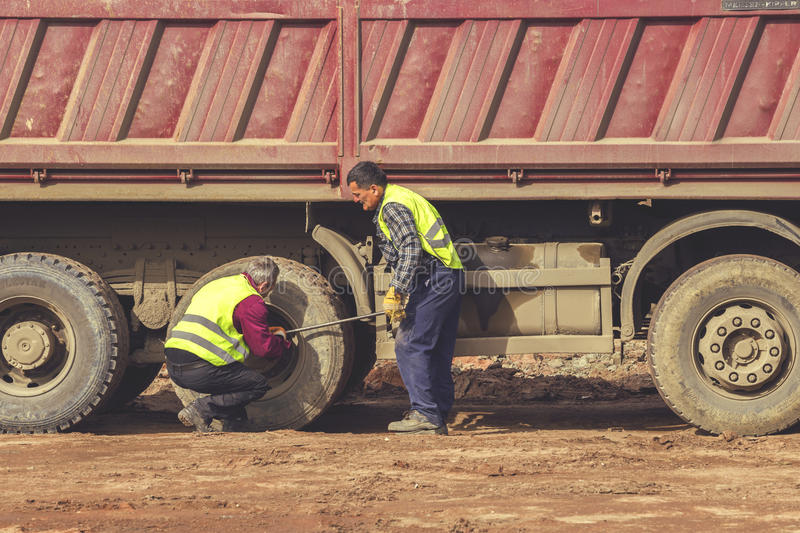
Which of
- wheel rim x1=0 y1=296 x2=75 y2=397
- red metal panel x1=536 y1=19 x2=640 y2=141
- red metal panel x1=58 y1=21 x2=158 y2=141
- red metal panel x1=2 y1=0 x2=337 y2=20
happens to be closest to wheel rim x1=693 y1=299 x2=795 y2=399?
red metal panel x1=536 y1=19 x2=640 y2=141

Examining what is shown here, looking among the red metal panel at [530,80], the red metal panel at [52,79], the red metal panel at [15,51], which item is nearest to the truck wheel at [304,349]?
the red metal panel at [52,79]

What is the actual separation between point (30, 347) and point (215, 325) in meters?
1.26

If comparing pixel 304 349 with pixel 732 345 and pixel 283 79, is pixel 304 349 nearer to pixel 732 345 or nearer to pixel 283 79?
pixel 283 79

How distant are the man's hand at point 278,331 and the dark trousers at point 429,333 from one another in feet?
2.38

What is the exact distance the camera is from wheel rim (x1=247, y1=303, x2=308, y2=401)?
7246 millimetres

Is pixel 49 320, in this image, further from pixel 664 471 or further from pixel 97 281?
pixel 664 471

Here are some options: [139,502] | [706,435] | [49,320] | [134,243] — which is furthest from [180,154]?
[706,435]

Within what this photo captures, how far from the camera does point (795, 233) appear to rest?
22.6ft

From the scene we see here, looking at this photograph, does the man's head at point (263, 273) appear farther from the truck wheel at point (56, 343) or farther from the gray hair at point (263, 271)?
the truck wheel at point (56, 343)

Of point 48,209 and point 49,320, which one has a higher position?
point 48,209

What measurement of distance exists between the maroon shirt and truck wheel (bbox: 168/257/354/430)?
0.28 metres

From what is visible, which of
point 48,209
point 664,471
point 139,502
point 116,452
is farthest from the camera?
point 48,209

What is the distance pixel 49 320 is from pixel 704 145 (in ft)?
14.4

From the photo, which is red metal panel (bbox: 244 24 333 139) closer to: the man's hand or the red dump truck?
the red dump truck
